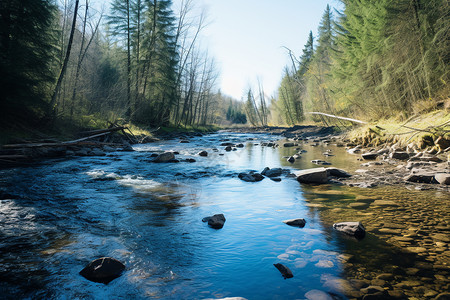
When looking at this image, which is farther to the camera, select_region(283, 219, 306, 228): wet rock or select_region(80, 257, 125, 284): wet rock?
select_region(283, 219, 306, 228): wet rock

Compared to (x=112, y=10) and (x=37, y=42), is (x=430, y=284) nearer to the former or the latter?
(x=37, y=42)

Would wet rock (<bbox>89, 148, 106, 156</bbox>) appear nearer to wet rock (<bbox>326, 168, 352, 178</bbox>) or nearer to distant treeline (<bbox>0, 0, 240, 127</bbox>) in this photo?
distant treeline (<bbox>0, 0, 240, 127</bbox>)

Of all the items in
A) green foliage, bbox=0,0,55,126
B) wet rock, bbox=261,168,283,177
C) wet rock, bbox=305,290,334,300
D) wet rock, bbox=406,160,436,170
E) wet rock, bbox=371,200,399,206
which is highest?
green foliage, bbox=0,0,55,126

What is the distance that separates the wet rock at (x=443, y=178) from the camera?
5402 mm

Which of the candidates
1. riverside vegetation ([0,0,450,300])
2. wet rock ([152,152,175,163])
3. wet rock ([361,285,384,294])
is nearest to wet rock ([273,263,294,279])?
riverside vegetation ([0,0,450,300])

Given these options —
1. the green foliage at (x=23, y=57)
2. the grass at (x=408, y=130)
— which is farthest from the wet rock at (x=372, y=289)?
the green foliage at (x=23, y=57)

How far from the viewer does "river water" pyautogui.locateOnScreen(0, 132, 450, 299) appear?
94.0 inches

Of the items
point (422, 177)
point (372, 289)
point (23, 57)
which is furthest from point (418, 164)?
point (23, 57)

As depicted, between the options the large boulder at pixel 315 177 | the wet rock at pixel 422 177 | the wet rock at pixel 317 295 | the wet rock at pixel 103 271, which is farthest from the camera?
the large boulder at pixel 315 177

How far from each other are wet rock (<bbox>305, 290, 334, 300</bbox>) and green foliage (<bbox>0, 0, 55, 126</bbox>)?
12.8 metres

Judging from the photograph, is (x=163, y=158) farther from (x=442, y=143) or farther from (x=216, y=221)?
(x=442, y=143)

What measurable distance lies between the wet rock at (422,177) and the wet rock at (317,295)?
5.18 meters

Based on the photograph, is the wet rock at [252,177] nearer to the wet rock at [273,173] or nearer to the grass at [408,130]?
the wet rock at [273,173]

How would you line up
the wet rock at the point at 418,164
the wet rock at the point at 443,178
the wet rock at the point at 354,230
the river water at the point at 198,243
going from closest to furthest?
1. the river water at the point at 198,243
2. the wet rock at the point at 354,230
3. the wet rock at the point at 443,178
4. the wet rock at the point at 418,164
